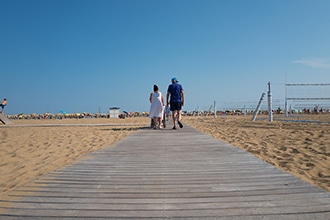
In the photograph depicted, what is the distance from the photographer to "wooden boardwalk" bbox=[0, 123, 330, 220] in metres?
1.62

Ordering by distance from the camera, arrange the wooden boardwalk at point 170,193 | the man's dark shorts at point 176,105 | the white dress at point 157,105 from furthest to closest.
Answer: the white dress at point 157,105 < the man's dark shorts at point 176,105 < the wooden boardwalk at point 170,193

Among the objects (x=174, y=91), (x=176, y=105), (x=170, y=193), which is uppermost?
(x=174, y=91)

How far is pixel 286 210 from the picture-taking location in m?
1.62

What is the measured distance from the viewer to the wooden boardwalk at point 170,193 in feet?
5.31

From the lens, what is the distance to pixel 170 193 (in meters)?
2.03

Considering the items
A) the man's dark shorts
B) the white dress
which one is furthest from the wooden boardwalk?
the white dress

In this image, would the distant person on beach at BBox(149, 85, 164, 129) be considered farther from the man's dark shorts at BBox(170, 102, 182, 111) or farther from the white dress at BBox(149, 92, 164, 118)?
the man's dark shorts at BBox(170, 102, 182, 111)

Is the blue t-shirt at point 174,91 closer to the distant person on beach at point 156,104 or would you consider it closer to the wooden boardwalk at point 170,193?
the distant person on beach at point 156,104

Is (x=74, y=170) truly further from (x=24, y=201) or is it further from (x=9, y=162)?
(x=9, y=162)

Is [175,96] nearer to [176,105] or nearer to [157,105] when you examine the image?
[176,105]

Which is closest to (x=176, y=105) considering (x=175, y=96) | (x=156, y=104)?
(x=175, y=96)

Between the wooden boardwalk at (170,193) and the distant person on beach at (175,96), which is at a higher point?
the distant person on beach at (175,96)

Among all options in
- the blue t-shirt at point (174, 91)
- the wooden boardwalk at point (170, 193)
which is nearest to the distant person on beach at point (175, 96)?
the blue t-shirt at point (174, 91)

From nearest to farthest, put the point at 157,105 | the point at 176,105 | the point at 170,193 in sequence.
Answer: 1. the point at 170,193
2. the point at 176,105
3. the point at 157,105
